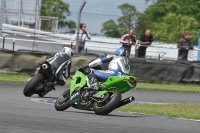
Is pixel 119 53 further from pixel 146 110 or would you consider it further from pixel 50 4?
pixel 50 4

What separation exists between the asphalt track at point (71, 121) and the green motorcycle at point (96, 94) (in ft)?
0.47

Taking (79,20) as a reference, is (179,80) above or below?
below

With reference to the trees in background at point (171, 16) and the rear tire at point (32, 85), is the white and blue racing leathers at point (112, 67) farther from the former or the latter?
the trees in background at point (171, 16)

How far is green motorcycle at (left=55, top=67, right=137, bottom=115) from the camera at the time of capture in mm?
11680

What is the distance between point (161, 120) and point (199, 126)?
837 millimetres

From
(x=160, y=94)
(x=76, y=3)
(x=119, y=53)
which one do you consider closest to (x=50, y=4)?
(x=76, y=3)

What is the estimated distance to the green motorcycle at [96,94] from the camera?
11.7m

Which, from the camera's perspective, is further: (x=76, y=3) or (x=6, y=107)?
(x=76, y=3)

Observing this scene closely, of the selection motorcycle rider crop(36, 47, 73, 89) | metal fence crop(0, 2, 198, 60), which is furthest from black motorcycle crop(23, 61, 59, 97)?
metal fence crop(0, 2, 198, 60)

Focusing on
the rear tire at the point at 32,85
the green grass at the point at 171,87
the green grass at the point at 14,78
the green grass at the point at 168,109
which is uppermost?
the rear tire at the point at 32,85

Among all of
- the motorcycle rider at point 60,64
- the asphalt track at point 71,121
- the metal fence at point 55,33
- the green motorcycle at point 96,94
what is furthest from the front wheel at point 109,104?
the metal fence at point 55,33

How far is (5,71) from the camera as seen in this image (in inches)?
856

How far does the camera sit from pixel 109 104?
11477 millimetres

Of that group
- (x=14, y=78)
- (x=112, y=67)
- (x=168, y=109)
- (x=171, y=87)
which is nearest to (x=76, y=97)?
(x=112, y=67)
